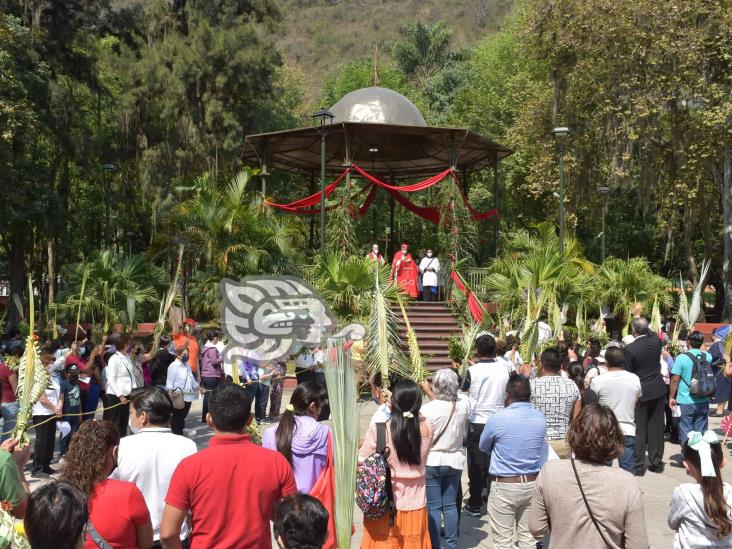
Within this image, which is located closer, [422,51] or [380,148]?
[380,148]

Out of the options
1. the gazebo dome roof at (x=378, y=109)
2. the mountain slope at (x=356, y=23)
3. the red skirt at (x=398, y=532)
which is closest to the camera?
the red skirt at (x=398, y=532)

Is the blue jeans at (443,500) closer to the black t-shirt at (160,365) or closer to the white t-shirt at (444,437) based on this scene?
the white t-shirt at (444,437)

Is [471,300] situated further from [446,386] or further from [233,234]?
[446,386]

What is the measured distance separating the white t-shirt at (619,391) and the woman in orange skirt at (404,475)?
10.3ft

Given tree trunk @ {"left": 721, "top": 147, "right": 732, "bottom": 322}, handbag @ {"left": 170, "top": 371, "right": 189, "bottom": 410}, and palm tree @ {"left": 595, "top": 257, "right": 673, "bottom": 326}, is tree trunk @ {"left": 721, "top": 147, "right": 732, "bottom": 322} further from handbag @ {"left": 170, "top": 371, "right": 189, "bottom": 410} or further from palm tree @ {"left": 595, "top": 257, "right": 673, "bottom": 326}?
handbag @ {"left": 170, "top": 371, "right": 189, "bottom": 410}

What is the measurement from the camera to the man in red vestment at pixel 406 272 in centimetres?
1923

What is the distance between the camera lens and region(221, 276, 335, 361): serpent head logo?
13172 mm

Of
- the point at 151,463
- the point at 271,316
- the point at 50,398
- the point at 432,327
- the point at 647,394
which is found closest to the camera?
the point at 151,463

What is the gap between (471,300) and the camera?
18281 millimetres

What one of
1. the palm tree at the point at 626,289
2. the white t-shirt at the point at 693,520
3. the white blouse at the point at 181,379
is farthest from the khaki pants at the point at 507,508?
the palm tree at the point at 626,289

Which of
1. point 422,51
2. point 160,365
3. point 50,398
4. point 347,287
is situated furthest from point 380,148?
point 422,51

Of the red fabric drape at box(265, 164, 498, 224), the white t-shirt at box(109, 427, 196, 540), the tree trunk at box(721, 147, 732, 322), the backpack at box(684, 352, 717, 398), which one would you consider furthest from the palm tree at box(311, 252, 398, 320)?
the tree trunk at box(721, 147, 732, 322)

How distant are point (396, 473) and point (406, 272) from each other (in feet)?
49.0

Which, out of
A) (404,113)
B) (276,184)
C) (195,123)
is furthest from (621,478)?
(276,184)
